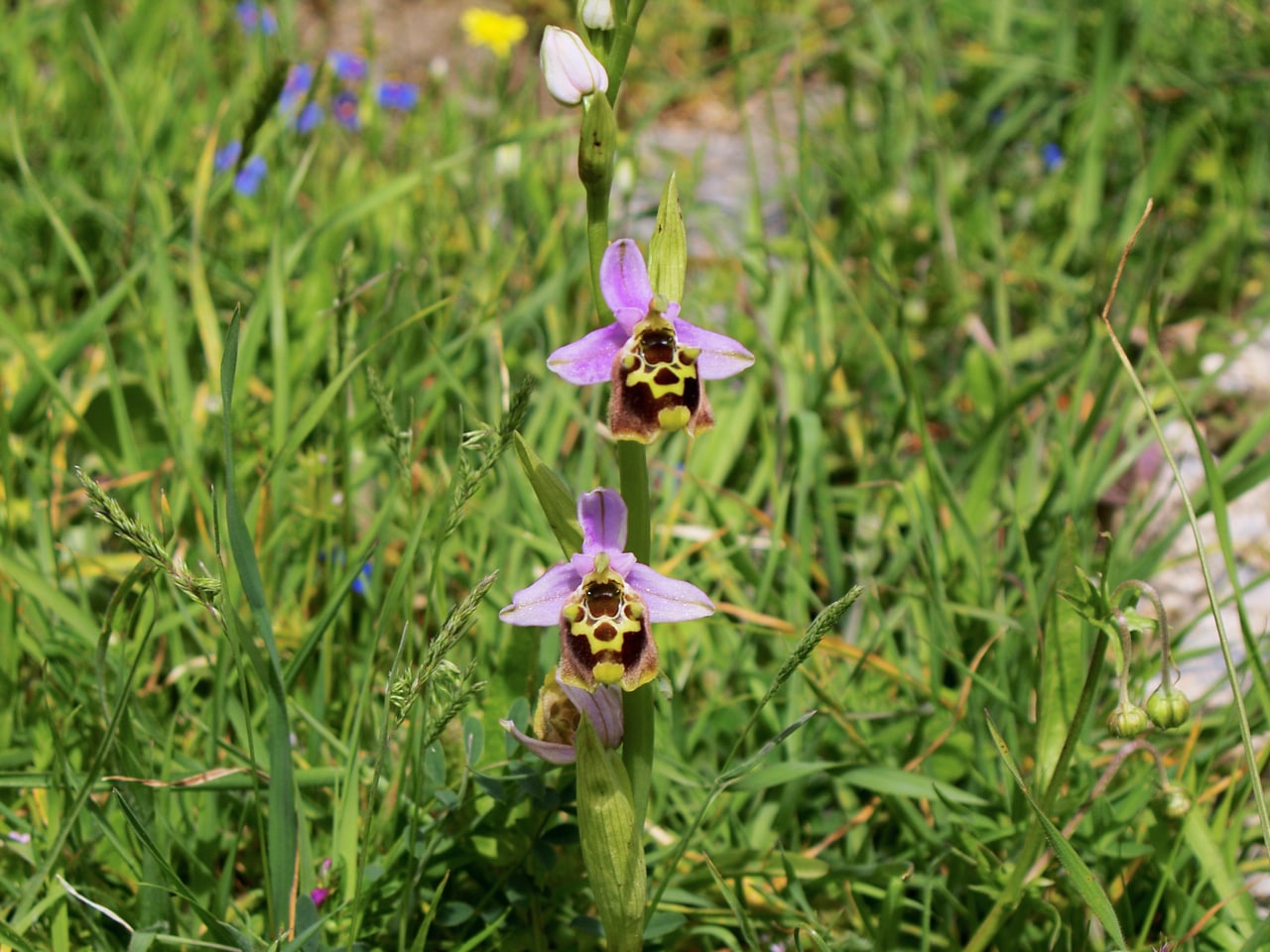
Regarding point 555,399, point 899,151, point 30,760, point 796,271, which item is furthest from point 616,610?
point 899,151

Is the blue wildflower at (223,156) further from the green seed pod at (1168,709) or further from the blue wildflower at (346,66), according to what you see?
the green seed pod at (1168,709)

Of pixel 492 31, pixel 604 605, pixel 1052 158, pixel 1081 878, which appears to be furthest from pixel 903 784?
pixel 492 31

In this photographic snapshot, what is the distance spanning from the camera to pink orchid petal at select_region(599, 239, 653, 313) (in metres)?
1.31

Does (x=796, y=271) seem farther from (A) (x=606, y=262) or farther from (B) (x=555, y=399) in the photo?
(A) (x=606, y=262)

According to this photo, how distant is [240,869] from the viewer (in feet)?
5.94

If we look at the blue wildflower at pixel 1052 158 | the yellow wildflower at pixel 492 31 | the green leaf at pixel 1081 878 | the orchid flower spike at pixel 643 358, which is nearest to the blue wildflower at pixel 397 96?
the yellow wildflower at pixel 492 31

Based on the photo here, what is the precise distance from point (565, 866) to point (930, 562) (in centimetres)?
72

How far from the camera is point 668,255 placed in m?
1.37

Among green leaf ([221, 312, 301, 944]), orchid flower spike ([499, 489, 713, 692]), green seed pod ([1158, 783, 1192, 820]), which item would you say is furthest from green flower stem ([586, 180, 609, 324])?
green seed pod ([1158, 783, 1192, 820])

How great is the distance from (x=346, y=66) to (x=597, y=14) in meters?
2.63

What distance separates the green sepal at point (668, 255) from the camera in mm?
1356

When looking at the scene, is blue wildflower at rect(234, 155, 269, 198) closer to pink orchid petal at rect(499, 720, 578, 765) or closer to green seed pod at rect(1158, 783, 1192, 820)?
pink orchid petal at rect(499, 720, 578, 765)

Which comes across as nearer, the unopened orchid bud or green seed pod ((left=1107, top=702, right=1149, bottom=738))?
the unopened orchid bud

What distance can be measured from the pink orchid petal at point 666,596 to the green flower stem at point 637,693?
3 centimetres
